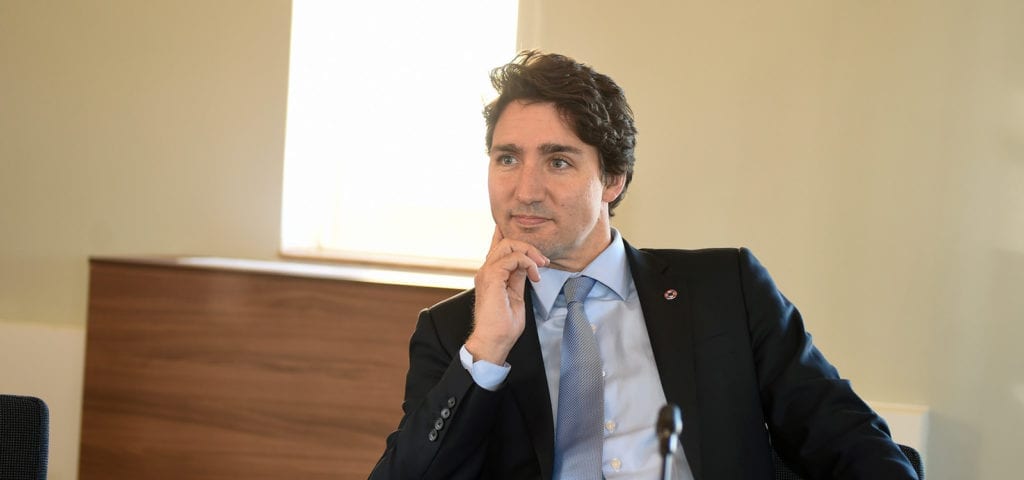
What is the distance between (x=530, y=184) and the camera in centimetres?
217

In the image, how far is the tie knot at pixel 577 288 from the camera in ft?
7.23

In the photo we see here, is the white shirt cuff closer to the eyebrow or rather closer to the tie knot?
the tie knot

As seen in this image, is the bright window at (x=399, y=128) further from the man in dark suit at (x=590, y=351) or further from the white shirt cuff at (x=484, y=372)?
the white shirt cuff at (x=484, y=372)

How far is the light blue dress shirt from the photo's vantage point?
2041mm

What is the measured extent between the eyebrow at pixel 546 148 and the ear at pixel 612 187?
0.53ft

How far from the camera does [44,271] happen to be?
468 centimetres

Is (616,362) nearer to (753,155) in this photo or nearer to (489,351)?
(489,351)

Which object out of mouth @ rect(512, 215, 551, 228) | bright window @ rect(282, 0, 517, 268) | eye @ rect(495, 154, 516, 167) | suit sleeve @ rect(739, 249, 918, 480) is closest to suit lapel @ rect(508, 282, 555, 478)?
mouth @ rect(512, 215, 551, 228)

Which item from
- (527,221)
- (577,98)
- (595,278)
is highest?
(577,98)

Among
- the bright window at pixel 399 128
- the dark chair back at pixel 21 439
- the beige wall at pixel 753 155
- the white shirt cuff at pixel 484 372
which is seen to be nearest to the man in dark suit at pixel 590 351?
the white shirt cuff at pixel 484 372

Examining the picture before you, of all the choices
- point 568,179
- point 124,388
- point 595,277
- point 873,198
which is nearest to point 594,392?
point 595,277

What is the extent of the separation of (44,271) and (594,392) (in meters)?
3.40

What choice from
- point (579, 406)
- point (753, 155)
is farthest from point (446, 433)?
point (753, 155)

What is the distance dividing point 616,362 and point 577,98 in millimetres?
550
